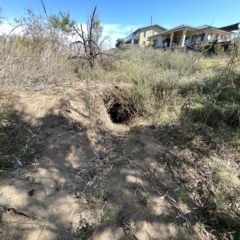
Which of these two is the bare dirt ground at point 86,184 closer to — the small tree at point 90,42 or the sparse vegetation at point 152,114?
the sparse vegetation at point 152,114

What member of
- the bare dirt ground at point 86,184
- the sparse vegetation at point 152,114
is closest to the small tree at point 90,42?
the sparse vegetation at point 152,114

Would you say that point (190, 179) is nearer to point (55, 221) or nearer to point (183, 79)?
point (55, 221)

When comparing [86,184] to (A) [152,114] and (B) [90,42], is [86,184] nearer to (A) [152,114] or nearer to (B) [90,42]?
(A) [152,114]

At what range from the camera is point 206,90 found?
3.62m

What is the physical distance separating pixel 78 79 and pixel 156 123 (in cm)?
192

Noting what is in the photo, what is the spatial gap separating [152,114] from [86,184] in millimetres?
1714

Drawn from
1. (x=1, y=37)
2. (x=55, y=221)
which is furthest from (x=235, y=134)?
(x=1, y=37)

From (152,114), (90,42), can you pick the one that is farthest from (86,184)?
(90,42)

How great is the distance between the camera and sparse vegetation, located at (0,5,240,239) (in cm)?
184

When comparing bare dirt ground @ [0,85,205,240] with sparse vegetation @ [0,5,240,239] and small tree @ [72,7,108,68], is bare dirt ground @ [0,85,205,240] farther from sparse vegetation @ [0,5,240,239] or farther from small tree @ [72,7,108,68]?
small tree @ [72,7,108,68]

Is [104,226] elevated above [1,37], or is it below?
below

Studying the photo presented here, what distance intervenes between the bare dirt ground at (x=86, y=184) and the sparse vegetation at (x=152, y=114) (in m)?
0.02

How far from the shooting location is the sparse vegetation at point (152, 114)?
1.84 m

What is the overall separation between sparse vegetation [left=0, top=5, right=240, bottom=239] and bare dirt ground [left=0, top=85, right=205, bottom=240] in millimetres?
24
